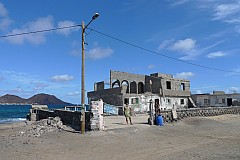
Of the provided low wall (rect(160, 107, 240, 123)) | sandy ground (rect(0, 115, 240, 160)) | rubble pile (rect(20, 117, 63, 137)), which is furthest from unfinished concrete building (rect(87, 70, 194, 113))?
sandy ground (rect(0, 115, 240, 160))

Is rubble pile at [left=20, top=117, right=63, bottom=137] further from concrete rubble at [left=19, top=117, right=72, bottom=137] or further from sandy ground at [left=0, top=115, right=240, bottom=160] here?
sandy ground at [left=0, top=115, right=240, bottom=160]

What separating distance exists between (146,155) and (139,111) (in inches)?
980

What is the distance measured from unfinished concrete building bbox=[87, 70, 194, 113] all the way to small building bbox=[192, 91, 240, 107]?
7.15 metres

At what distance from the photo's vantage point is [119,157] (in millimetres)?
10445

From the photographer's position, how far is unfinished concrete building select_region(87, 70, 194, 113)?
1373 inches

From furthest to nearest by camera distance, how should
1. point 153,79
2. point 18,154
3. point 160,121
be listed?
1. point 153,79
2. point 160,121
3. point 18,154

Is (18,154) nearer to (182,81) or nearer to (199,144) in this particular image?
(199,144)

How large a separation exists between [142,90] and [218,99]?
15.8 m

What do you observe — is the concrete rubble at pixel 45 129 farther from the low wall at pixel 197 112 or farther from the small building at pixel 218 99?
the small building at pixel 218 99

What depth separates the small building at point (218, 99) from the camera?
4862cm

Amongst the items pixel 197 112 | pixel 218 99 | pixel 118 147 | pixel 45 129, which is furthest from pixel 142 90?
pixel 118 147

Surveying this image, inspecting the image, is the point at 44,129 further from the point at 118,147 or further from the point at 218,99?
the point at 218,99

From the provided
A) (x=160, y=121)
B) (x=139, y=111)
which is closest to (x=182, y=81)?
(x=139, y=111)

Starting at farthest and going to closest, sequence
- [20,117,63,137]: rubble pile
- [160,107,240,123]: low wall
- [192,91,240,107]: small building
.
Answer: [192,91,240,107]: small building → [160,107,240,123]: low wall → [20,117,63,137]: rubble pile
